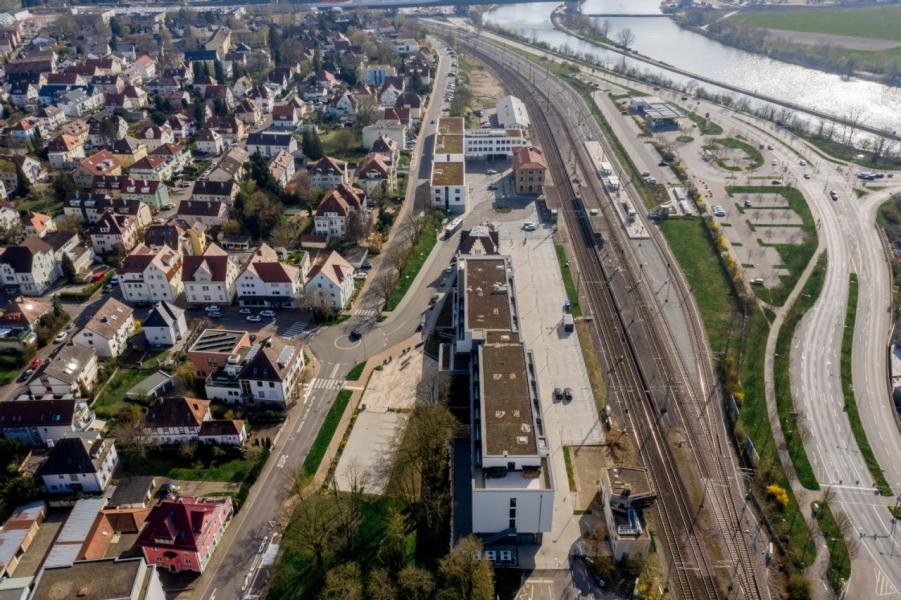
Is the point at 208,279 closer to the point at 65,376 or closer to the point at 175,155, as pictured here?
the point at 65,376

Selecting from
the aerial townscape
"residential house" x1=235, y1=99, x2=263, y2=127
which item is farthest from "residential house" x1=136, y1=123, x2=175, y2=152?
"residential house" x1=235, y1=99, x2=263, y2=127

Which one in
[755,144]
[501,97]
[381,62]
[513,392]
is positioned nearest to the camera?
[513,392]

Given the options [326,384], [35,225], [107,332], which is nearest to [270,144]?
[35,225]

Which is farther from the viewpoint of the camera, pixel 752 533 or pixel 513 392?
pixel 513 392

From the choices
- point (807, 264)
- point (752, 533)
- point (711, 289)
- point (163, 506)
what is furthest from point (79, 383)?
point (807, 264)

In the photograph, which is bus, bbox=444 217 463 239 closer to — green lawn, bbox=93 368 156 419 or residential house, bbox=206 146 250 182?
residential house, bbox=206 146 250 182

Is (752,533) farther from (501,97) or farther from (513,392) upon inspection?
(501,97)

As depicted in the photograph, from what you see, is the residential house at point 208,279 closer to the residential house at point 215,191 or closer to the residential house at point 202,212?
the residential house at point 202,212
